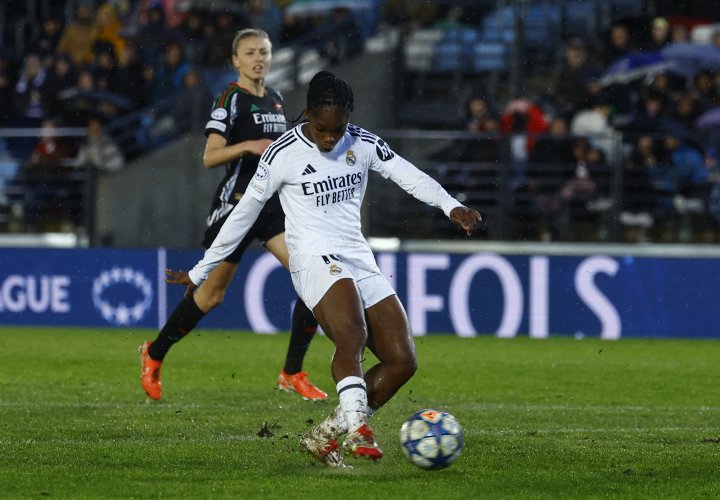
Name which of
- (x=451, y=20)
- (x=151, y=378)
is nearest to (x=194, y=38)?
(x=451, y=20)

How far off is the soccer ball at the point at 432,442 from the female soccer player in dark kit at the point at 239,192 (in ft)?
9.76

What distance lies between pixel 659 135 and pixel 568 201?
122cm

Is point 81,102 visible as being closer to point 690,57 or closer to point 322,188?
point 690,57

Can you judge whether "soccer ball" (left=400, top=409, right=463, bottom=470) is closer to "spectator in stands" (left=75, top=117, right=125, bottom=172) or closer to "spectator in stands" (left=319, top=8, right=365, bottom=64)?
"spectator in stands" (left=75, top=117, right=125, bottom=172)

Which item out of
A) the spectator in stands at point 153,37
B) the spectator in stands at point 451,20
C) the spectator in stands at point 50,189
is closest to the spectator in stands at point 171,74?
the spectator in stands at point 153,37

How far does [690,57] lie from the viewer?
16.9 meters

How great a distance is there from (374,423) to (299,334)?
1.35 meters

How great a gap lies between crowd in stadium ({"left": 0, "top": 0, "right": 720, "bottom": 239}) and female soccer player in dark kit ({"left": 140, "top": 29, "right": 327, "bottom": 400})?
6.15m

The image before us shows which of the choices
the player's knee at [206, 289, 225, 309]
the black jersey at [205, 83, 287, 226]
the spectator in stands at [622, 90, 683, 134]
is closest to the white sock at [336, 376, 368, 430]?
the player's knee at [206, 289, 225, 309]

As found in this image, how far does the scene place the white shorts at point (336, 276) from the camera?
261 inches

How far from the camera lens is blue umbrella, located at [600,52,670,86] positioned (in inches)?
656

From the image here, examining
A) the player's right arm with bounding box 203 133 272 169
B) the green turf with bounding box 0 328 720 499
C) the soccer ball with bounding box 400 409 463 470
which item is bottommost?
the green turf with bounding box 0 328 720 499

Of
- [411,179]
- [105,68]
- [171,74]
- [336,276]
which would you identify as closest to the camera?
[336,276]

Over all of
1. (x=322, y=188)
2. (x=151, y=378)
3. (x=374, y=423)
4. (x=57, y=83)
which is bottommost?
(x=374, y=423)
